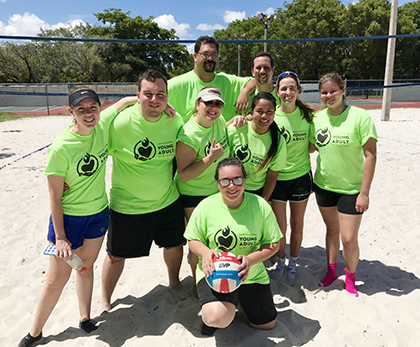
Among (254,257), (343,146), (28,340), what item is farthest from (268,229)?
(28,340)

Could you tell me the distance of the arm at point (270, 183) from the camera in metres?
2.70

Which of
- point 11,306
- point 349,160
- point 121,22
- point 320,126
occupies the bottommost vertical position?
point 11,306

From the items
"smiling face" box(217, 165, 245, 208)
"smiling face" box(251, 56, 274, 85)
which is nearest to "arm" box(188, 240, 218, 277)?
"smiling face" box(217, 165, 245, 208)

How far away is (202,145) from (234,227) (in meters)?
0.67

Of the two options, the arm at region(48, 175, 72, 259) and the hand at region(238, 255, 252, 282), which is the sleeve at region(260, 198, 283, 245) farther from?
the arm at region(48, 175, 72, 259)

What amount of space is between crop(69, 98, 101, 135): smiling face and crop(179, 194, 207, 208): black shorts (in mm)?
899

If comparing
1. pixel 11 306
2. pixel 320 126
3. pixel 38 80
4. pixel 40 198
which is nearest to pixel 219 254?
pixel 320 126

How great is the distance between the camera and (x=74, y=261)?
2191 millimetres

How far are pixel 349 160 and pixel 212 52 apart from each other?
57.0 inches

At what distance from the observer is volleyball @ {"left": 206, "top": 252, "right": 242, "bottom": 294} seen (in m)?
2.04

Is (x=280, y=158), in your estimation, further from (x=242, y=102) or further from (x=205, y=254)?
(x=205, y=254)

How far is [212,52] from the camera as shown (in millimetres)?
2752

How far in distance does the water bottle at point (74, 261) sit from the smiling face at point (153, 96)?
111cm

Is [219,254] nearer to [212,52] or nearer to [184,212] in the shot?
[184,212]
